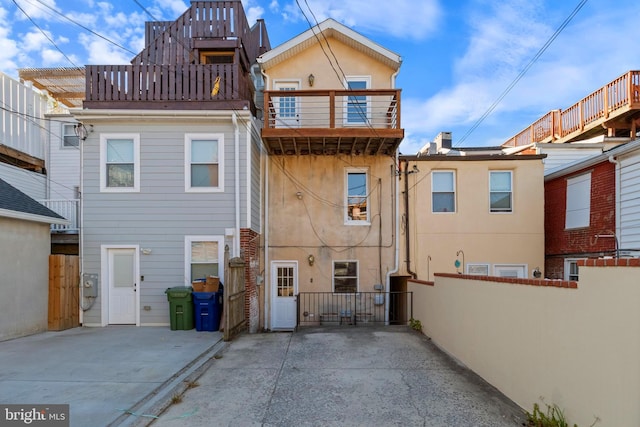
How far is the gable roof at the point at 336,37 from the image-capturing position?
10.9m

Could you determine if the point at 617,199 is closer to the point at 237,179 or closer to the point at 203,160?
the point at 237,179

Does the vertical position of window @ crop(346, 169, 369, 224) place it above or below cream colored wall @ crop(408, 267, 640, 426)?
above

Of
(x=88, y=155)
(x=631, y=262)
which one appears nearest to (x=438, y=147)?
(x=88, y=155)

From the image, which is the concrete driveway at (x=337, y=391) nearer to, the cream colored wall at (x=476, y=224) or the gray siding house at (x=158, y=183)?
the gray siding house at (x=158, y=183)

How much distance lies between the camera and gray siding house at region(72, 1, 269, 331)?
909cm

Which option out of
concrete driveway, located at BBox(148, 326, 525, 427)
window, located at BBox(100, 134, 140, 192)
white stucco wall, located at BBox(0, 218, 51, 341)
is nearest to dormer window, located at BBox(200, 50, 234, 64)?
window, located at BBox(100, 134, 140, 192)

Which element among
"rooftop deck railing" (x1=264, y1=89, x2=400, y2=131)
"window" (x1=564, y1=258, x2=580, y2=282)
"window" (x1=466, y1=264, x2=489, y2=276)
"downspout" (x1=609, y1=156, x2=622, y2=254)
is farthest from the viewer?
"window" (x1=466, y1=264, x2=489, y2=276)

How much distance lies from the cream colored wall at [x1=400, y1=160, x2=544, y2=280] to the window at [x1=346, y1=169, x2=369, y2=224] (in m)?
1.14

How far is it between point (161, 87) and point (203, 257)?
4.49 m

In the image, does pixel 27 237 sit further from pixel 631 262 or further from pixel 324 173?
pixel 631 262

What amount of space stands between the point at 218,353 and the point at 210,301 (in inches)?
76.1

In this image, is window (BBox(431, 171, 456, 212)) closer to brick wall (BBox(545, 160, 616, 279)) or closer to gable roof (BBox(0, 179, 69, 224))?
brick wall (BBox(545, 160, 616, 279))

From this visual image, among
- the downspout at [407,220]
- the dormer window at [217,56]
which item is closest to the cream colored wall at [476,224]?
the downspout at [407,220]

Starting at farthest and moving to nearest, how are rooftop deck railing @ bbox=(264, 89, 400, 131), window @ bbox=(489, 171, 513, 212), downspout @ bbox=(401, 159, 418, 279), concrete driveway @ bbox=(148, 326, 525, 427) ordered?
window @ bbox=(489, 171, 513, 212)
downspout @ bbox=(401, 159, 418, 279)
rooftop deck railing @ bbox=(264, 89, 400, 131)
concrete driveway @ bbox=(148, 326, 525, 427)
